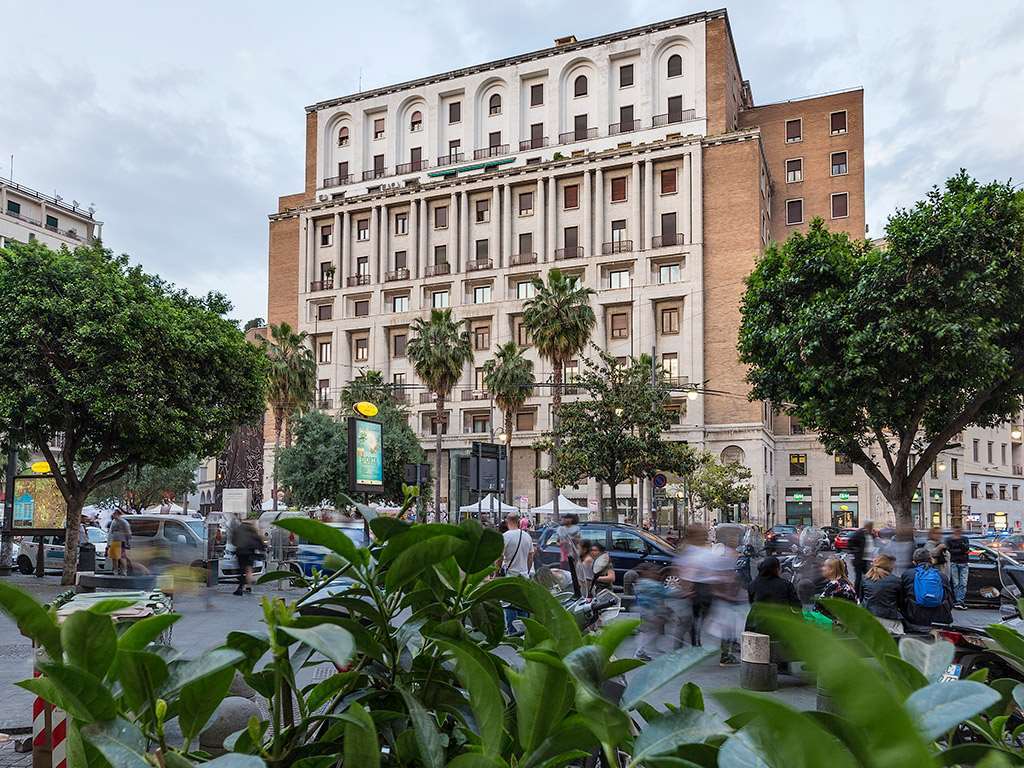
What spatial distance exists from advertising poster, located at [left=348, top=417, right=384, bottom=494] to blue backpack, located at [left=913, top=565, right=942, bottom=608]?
37.3 ft

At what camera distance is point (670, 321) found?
57.0 meters

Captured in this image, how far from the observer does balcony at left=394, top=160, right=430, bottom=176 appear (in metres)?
65.6

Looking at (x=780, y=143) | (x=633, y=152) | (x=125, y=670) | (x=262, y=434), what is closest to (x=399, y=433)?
(x=262, y=434)

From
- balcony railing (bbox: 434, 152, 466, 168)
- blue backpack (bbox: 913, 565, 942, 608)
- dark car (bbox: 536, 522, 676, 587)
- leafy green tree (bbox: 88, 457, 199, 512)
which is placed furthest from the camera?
leafy green tree (bbox: 88, 457, 199, 512)

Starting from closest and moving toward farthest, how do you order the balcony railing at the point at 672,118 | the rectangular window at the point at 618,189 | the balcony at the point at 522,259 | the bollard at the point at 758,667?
1. the bollard at the point at 758,667
2. the balcony railing at the point at 672,118
3. the rectangular window at the point at 618,189
4. the balcony at the point at 522,259

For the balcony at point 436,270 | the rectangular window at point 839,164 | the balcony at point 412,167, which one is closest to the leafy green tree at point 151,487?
the balcony at point 436,270

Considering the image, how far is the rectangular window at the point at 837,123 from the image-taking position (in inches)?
2495

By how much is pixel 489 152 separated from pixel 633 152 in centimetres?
1108

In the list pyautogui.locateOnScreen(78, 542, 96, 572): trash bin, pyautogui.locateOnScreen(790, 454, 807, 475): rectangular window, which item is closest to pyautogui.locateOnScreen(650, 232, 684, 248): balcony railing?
pyautogui.locateOnScreen(790, 454, 807, 475): rectangular window

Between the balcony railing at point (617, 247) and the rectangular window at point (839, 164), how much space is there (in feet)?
55.7

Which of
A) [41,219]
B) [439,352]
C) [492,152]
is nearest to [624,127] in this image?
[492,152]

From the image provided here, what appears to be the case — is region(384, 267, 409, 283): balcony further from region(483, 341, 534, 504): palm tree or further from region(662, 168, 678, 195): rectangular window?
region(662, 168, 678, 195): rectangular window

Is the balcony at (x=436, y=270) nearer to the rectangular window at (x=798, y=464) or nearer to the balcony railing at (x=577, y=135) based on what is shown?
the balcony railing at (x=577, y=135)

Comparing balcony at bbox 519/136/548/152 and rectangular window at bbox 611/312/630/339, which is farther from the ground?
balcony at bbox 519/136/548/152
